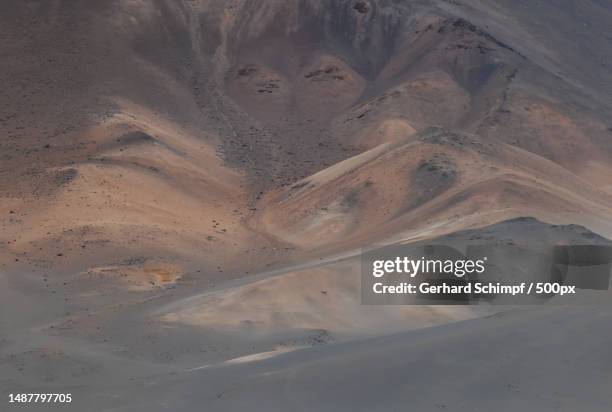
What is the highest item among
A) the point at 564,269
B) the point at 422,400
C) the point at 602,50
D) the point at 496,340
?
the point at 602,50

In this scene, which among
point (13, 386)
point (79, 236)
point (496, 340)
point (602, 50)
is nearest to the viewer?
point (496, 340)

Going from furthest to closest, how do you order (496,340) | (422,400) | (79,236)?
(79,236) < (496,340) < (422,400)

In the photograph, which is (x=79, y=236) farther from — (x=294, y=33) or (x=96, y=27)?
(x=294, y=33)

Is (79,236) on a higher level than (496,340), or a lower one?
higher

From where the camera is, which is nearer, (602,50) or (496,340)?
(496,340)

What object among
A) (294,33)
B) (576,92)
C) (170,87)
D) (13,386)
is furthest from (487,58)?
(13,386)

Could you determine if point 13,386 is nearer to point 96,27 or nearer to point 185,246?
point 185,246
